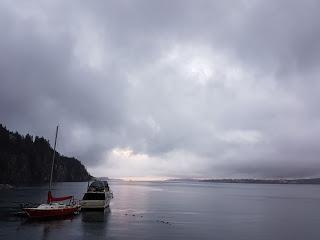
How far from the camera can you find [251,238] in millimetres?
61844

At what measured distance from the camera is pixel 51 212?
233 feet

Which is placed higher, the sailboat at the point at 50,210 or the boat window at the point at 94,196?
the boat window at the point at 94,196

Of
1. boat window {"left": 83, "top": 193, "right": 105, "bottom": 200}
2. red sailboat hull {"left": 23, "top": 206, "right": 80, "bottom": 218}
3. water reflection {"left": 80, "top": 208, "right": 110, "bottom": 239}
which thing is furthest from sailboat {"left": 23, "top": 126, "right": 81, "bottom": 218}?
boat window {"left": 83, "top": 193, "right": 105, "bottom": 200}

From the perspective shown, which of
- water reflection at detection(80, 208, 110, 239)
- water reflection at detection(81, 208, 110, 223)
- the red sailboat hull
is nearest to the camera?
water reflection at detection(80, 208, 110, 239)

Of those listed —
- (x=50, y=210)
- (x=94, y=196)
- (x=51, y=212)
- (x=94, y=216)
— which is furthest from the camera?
(x=94, y=196)

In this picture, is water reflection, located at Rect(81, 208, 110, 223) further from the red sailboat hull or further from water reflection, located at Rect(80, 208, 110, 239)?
the red sailboat hull

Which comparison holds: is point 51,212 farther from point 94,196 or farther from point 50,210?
point 94,196

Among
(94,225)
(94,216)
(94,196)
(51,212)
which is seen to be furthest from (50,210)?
(94,196)

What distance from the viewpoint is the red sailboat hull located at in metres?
68.7

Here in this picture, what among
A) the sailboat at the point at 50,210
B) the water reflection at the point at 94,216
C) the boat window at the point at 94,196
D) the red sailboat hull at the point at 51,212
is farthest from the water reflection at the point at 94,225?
the boat window at the point at 94,196

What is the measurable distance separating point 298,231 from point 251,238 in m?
15.4

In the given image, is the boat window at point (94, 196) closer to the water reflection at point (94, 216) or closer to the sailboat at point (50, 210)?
the water reflection at point (94, 216)

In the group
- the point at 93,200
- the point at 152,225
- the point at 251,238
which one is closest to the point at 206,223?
the point at 152,225

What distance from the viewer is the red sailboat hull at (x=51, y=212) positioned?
6869 cm
